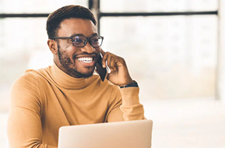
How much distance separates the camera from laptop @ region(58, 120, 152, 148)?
1.06m

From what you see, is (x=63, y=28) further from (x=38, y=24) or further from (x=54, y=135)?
(x=38, y=24)

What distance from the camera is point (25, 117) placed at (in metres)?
1.33

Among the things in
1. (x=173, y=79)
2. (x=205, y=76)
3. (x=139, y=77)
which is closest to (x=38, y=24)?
(x=139, y=77)

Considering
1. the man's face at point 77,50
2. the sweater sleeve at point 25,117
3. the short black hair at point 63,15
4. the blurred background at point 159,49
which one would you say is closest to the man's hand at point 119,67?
the man's face at point 77,50

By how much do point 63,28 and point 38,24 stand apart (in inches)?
125

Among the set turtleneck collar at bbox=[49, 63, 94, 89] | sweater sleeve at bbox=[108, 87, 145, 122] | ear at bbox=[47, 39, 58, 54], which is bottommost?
sweater sleeve at bbox=[108, 87, 145, 122]

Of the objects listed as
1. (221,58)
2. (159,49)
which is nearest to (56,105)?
(159,49)

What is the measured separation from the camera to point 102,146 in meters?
1.11

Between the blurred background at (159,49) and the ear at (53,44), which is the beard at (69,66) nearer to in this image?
the ear at (53,44)

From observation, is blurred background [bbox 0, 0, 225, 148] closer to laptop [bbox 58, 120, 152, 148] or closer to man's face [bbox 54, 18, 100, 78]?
man's face [bbox 54, 18, 100, 78]

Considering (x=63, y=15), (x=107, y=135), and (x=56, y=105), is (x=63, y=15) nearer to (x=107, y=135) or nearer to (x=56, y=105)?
(x=56, y=105)

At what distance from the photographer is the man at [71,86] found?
1452 millimetres

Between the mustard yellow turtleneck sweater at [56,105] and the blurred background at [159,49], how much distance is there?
236cm

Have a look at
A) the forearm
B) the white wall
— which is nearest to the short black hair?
the forearm
